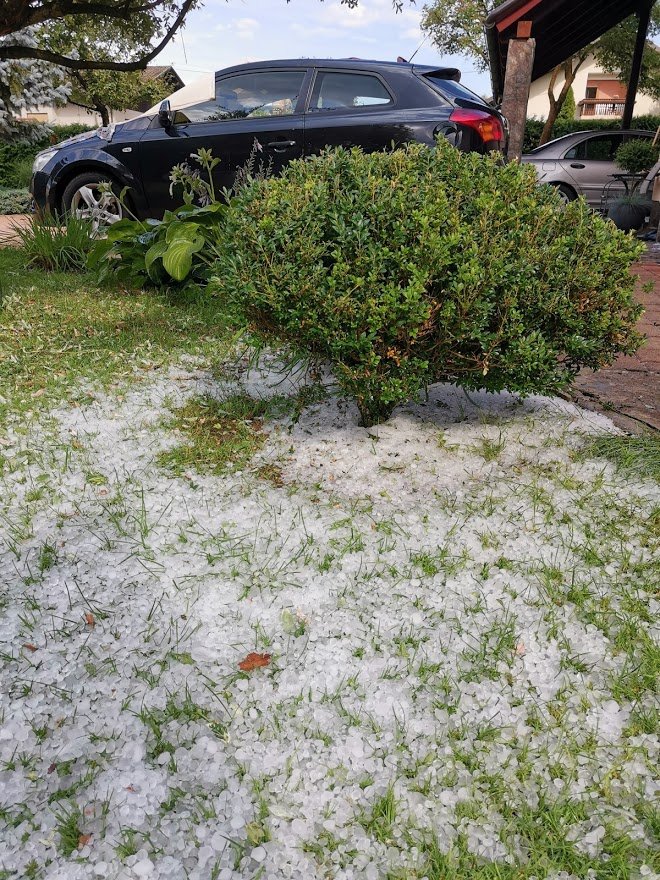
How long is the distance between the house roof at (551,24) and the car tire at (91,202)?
5.14 meters

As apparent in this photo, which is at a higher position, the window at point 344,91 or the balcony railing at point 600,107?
the balcony railing at point 600,107

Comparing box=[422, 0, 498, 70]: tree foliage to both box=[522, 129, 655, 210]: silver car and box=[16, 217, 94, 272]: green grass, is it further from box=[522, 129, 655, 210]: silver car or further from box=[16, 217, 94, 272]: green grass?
box=[16, 217, 94, 272]: green grass

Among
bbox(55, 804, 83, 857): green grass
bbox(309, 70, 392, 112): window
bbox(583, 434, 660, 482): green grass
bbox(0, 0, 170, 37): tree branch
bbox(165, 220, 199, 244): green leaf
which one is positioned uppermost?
bbox(0, 0, 170, 37): tree branch

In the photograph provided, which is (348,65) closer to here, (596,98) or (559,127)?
(559,127)

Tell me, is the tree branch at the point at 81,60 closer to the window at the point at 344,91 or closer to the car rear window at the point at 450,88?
the window at the point at 344,91

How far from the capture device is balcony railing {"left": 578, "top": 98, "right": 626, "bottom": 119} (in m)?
41.2

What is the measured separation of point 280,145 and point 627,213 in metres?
6.23

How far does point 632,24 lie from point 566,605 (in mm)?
26897

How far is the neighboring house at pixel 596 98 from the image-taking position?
38.6 metres

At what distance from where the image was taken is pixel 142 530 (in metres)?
2.68

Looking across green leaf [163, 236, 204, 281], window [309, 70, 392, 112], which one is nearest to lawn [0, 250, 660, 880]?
green leaf [163, 236, 204, 281]

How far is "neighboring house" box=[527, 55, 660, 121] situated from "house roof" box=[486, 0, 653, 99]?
2552 cm

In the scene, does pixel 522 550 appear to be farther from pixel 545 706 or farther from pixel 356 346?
pixel 356 346

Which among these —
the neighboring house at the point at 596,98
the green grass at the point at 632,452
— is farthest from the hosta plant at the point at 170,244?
the neighboring house at the point at 596,98
